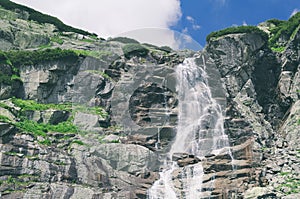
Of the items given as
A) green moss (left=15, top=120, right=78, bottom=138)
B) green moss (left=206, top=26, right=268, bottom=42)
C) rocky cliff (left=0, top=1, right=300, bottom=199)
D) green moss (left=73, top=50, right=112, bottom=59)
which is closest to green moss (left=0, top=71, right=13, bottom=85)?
rocky cliff (left=0, top=1, right=300, bottom=199)

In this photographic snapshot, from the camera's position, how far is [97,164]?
3528 cm

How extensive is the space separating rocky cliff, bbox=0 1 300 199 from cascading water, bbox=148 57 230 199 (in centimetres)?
60

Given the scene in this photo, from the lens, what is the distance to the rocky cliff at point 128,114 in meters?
33.9

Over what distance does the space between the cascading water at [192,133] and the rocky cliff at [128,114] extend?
1.96 ft

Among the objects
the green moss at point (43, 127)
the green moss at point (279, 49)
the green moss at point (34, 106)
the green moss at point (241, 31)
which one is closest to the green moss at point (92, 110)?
the green moss at point (34, 106)

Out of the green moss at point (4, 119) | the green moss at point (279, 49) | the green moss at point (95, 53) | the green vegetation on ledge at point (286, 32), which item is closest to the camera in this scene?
the green moss at point (4, 119)

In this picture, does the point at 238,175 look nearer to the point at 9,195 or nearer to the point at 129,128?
the point at 129,128

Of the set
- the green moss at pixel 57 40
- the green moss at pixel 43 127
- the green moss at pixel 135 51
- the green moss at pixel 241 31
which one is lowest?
the green moss at pixel 43 127

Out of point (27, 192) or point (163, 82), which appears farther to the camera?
point (163, 82)

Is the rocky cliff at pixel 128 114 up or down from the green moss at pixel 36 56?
down

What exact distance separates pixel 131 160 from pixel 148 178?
2035 mm

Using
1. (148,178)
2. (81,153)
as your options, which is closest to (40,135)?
(81,153)

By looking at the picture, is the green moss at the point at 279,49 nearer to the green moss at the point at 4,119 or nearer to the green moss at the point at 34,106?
the green moss at the point at 34,106

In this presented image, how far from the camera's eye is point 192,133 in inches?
1646
